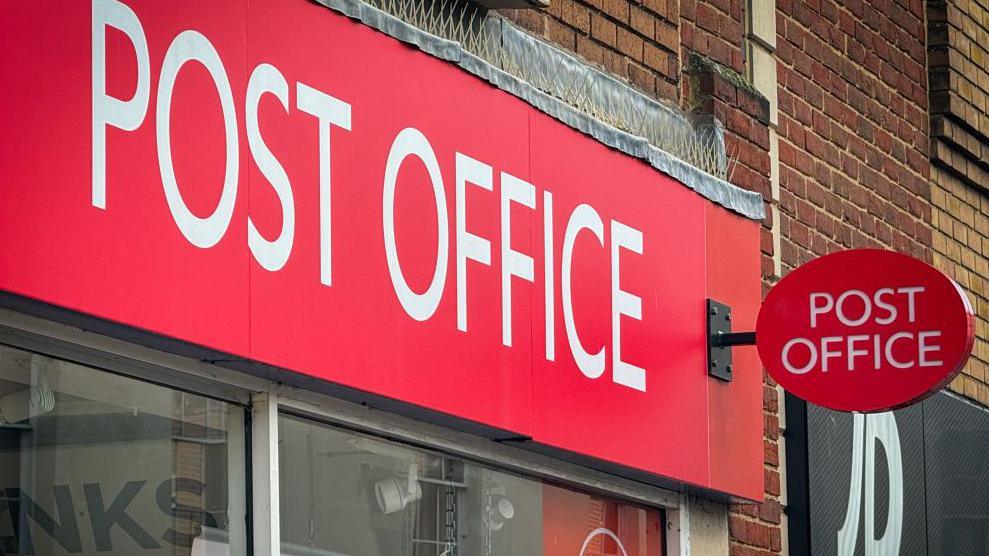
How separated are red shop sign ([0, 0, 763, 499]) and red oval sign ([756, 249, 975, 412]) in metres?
0.36

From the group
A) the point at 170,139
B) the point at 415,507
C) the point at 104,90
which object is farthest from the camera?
the point at 415,507

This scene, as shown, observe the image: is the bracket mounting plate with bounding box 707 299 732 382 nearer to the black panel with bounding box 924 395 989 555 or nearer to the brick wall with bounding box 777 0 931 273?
the brick wall with bounding box 777 0 931 273

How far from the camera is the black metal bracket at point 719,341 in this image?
6328 mm

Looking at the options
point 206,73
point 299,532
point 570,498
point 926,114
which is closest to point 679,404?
point 570,498

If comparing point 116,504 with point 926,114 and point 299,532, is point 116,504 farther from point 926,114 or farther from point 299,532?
point 926,114

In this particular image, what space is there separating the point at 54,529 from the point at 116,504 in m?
0.17

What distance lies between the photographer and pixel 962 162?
904cm

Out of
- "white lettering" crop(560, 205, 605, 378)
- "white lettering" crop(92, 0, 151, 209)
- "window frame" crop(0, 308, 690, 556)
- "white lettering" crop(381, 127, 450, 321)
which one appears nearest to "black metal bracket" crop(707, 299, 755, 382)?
"white lettering" crop(560, 205, 605, 378)

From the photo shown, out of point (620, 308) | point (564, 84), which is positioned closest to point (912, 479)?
point (620, 308)

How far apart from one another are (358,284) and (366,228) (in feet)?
0.50

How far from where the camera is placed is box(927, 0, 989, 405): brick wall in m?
8.82

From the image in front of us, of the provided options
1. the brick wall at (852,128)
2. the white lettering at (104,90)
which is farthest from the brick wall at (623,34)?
the white lettering at (104,90)

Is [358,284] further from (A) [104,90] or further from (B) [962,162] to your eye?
(B) [962,162]

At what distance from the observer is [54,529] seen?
12.9 ft
